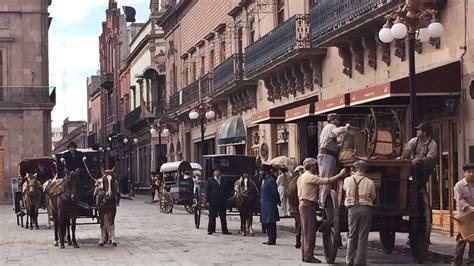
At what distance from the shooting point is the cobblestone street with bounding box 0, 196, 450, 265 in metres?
16.5

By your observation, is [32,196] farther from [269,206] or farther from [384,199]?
[384,199]

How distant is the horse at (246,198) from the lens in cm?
2258

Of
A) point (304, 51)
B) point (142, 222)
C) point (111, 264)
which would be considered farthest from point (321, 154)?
point (142, 222)

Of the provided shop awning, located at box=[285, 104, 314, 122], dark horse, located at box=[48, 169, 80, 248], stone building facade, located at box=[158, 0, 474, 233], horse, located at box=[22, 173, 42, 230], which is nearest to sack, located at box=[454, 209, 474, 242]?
stone building facade, located at box=[158, 0, 474, 233]

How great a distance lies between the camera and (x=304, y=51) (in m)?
27.8

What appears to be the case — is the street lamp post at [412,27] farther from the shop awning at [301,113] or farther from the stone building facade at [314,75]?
the shop awning at [301,113]

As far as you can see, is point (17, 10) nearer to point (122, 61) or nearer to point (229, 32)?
point (229, 32)

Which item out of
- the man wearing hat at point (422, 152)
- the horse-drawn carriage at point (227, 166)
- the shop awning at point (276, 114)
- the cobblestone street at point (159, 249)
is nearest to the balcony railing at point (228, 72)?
the shop awning at point (276, 114)

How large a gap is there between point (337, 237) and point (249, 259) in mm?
2053

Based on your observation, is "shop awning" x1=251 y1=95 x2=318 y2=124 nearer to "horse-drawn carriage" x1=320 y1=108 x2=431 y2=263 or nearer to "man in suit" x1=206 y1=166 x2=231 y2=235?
"man in suit" x1=206 y1=166 x2=231 y2=235

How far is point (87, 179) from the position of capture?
A: 2191cm

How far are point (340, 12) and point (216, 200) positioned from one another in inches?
222

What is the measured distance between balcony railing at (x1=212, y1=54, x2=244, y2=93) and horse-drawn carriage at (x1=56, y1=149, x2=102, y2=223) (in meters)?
14.1

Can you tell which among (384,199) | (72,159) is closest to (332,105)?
(72,159)
